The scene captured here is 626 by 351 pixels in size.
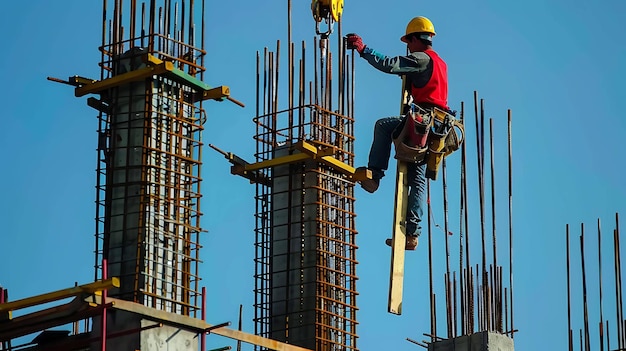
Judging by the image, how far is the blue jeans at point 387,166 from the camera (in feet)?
101

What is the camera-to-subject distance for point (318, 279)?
3512cm

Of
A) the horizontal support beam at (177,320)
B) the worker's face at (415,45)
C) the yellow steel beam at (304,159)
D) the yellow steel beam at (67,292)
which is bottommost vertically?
the yellow steel beam at (67,292)

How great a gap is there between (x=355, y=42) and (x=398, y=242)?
11.7 ft

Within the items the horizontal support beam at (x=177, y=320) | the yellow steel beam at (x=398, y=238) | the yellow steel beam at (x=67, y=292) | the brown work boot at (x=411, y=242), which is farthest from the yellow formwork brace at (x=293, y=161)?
the yellow steel beam at (x=67, y=292)

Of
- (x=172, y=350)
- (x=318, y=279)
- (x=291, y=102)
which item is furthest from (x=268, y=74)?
(x=172, y=350)

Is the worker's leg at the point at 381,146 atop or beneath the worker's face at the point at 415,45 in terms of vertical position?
beneath

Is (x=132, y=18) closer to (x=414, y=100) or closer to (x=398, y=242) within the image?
(x=414, y=100)

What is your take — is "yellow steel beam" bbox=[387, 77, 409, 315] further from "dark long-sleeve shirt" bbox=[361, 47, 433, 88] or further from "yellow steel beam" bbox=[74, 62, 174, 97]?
"yellow steel beam" bbox=[74, 62, 174, 97]

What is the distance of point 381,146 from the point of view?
30906 millimetres

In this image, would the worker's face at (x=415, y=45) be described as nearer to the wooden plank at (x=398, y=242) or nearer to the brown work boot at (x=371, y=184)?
the wooden plank at (x=398, y=242)

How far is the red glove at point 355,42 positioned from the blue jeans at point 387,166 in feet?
4.44

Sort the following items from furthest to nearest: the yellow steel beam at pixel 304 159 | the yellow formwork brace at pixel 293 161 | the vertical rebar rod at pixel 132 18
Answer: the yellow formwork brace at pixel 293 161
the yellow steel beam at pixel 304 159
the vertical rebar rod at pixel 132 18

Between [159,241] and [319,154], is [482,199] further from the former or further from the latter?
[159,241]

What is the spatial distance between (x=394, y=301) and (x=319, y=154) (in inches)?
232
